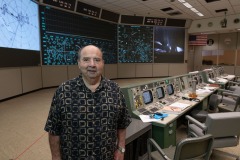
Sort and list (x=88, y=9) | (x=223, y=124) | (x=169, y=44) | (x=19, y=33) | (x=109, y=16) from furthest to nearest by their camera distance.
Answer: (x=169, y=44) → (x=109, y=16) → (x=88, y=9) → (x=19, y=33) → (x=223, y=124)

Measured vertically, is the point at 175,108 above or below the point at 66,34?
below

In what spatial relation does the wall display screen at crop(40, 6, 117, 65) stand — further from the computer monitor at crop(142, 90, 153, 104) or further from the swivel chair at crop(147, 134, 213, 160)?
the swivel chair at crop(147, 134, 213, 160)

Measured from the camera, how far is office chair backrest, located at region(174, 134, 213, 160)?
4.63 ft

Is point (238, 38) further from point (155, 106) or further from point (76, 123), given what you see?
point (76, 123)

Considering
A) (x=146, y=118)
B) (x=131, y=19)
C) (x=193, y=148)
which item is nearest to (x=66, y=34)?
(x=131, y=19)

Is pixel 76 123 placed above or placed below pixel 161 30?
below

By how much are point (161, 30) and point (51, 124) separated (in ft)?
30.2

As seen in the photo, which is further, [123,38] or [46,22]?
[123,38]

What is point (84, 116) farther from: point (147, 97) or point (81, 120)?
point (147, 97)

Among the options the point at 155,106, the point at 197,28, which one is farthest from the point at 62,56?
the point at 197,28

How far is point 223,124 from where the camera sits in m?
1.88

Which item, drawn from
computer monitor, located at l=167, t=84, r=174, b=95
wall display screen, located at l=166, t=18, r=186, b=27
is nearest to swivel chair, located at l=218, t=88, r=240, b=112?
computer monitor, located at l=167, t=84, r=174, b=95

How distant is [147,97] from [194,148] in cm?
119

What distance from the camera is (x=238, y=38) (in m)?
9.74
